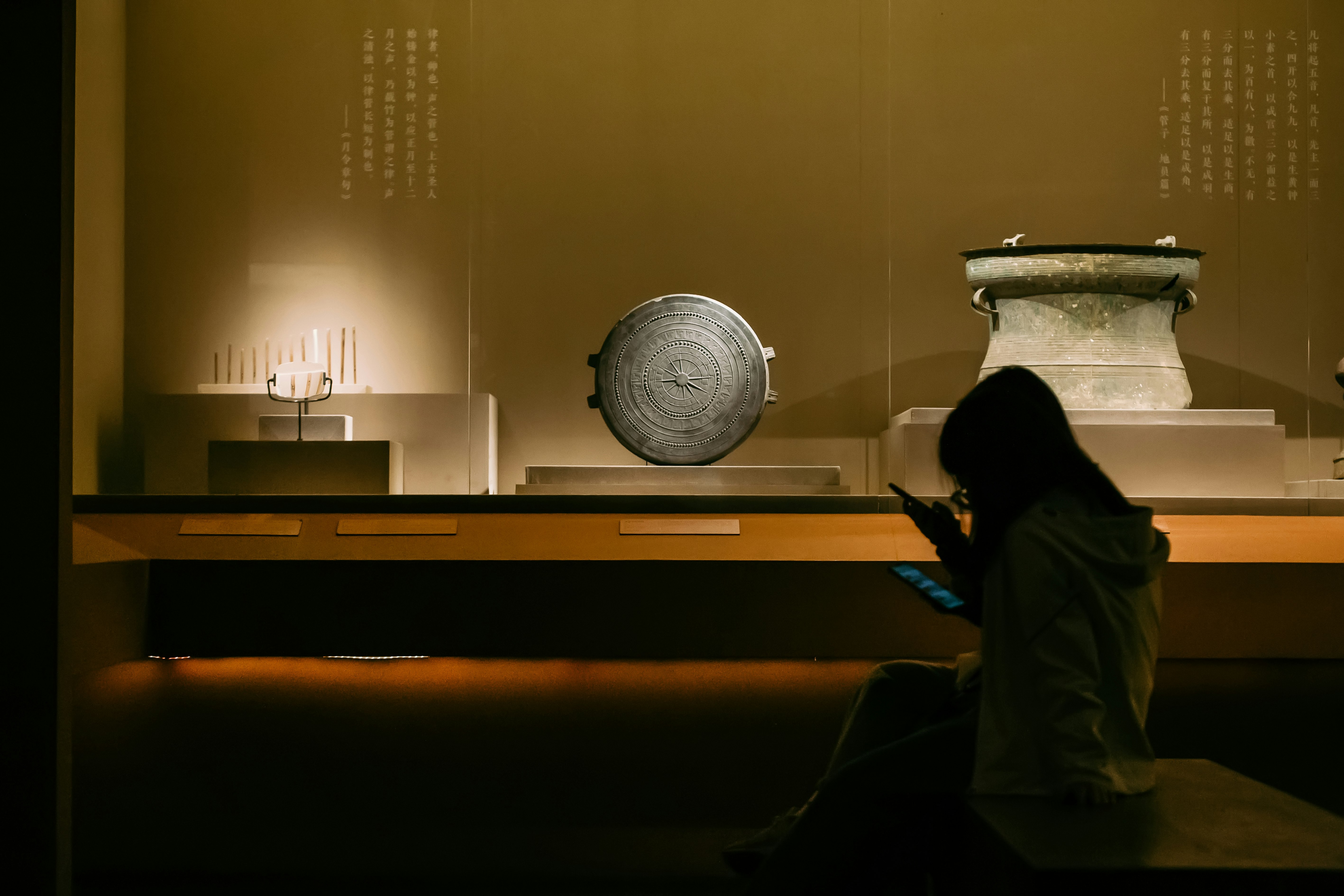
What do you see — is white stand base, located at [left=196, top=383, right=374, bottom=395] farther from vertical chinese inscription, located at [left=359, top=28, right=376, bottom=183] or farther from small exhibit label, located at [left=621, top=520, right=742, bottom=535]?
small exhibit label, located at [left=621, top=520, right=742, bottom=535]

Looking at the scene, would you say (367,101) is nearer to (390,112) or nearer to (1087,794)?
(390,112)

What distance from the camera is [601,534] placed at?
262 centimetres

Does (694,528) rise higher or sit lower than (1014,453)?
lower

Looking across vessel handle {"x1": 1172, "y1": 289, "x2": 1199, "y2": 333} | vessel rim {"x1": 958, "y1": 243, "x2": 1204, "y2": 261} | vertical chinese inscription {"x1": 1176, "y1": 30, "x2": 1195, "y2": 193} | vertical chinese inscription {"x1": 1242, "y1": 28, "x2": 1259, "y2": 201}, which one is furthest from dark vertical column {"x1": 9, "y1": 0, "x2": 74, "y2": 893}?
vertical chinese inscription {"x1": 1242, "y1": 28, "x2": 1259, "y2": 201}

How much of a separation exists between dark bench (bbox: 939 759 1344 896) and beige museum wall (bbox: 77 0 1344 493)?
164 centimetres

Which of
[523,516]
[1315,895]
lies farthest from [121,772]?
[1315,895]

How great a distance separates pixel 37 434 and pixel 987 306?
228cm

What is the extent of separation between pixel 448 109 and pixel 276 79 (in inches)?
19.4

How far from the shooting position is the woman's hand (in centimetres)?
147

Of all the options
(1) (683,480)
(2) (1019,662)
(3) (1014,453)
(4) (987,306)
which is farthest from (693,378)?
(2) (1019,662)

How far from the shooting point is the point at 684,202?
317 cm

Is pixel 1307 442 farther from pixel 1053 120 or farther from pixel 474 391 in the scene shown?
pixel 474 391

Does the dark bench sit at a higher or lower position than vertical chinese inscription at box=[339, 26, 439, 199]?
lower

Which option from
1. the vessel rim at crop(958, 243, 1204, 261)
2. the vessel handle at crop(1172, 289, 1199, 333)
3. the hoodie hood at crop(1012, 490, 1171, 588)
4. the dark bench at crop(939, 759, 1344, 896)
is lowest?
the dark bench at crop(939, 759, 1344, 896)
